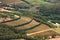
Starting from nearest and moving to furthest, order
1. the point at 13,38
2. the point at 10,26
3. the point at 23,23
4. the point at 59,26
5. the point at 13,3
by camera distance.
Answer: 1. the point at 13,38
2. the point at 10,26
3. the point at 23,23
4. the point at 59,26
5. the point at 13,3

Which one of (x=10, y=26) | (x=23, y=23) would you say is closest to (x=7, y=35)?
(x=10, y=26)

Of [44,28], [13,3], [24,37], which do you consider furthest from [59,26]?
[13,3]

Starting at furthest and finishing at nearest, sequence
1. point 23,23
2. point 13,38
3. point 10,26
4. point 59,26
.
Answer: point 59,26 < point 23,23 < point 10,26 < point 13,38

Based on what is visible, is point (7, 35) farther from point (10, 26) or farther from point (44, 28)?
point (44, 28)

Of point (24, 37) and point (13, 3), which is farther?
point (13, 3)

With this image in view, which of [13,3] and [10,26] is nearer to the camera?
[10,26]

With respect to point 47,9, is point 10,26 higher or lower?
higher

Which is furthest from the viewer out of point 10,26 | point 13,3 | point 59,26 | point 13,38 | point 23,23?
point 13,3

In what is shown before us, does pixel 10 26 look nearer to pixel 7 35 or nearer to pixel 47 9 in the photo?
pixel 7 35

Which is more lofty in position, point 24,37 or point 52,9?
point 24,37
